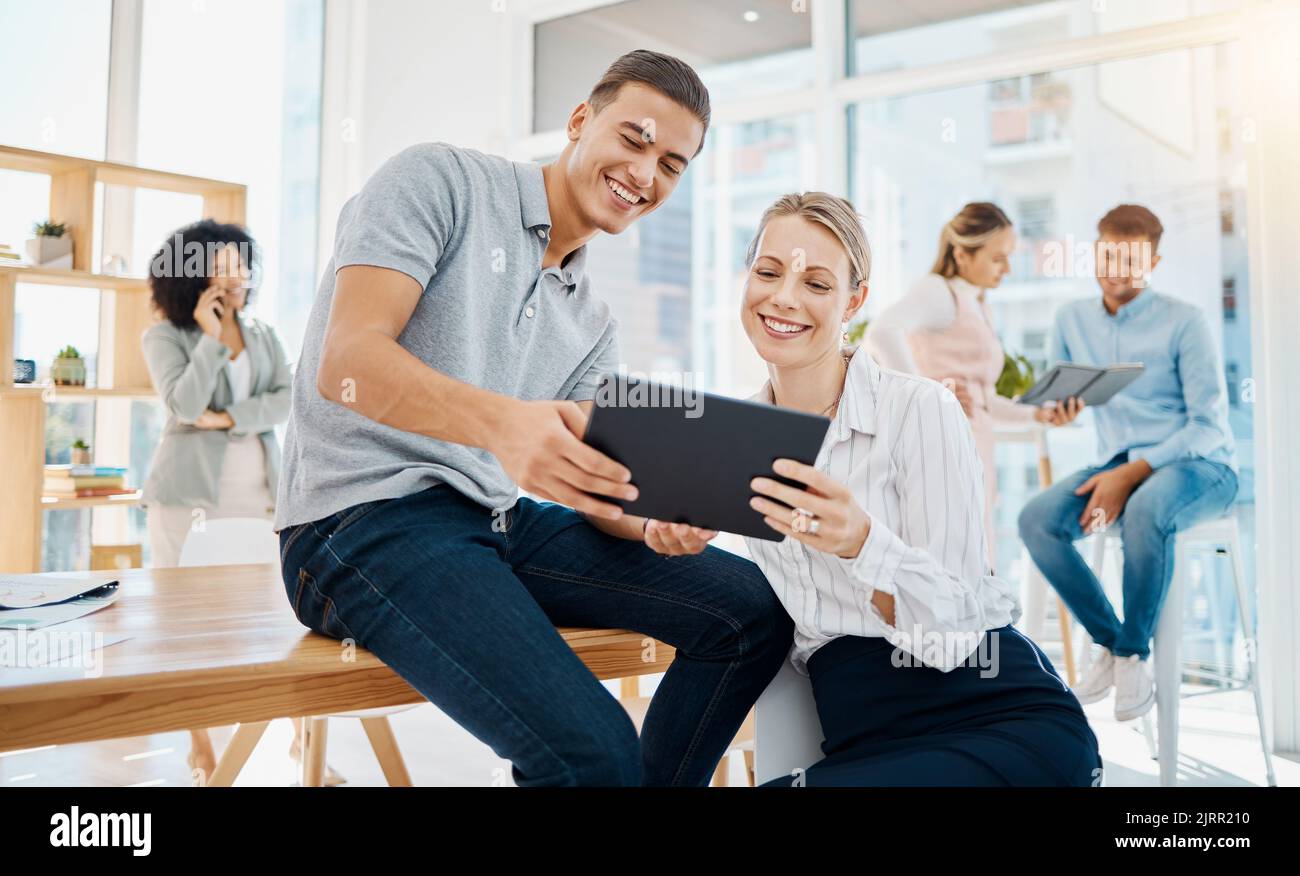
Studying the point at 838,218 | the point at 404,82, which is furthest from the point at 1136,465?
the point at 404,82

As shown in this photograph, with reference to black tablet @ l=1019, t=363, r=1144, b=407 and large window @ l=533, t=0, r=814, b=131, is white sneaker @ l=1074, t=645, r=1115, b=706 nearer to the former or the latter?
black tablet @ l=1019, t=363, r=1144, b=407

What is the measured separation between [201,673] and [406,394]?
0.39 meters

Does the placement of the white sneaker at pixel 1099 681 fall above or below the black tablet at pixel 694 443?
below

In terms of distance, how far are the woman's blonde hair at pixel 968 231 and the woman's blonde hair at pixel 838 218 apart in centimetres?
197

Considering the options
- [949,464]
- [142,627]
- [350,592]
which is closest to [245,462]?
[142,627]

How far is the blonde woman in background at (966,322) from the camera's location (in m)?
3.43

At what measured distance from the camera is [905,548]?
136cm

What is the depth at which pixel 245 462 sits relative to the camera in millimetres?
3318

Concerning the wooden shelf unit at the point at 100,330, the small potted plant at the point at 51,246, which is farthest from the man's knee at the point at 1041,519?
the small potted plant at the point at 51,246

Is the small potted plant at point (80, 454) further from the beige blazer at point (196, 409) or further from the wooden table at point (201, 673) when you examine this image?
the wooden table at point (201, 673)

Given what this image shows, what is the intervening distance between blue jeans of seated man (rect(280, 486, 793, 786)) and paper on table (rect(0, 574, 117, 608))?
1.11ft

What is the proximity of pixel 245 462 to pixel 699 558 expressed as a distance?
7.40ft

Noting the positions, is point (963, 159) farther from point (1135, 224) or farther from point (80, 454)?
point (80, 454)
